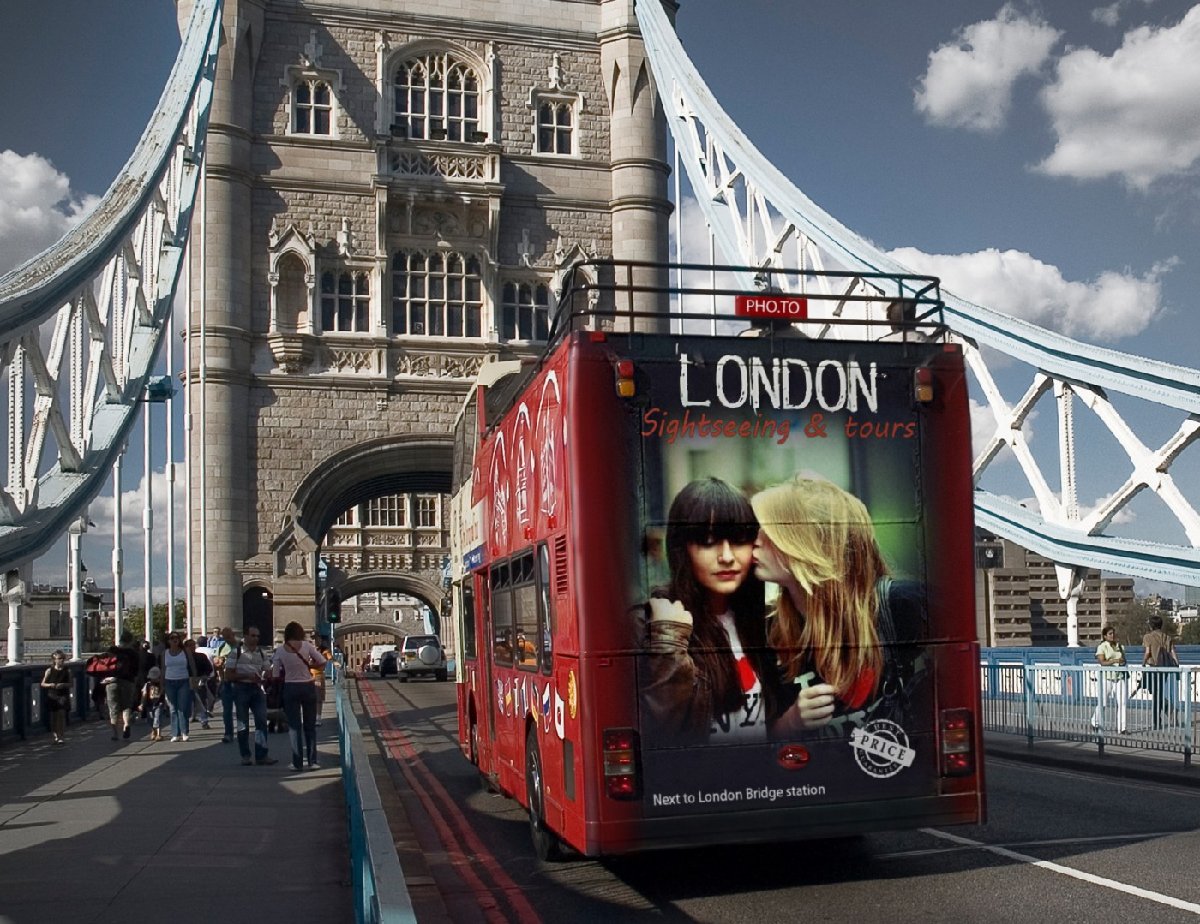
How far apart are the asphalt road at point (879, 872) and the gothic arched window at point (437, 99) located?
107 ft

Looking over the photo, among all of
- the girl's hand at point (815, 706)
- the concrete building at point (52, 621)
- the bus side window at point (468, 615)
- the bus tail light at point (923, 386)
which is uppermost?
the bus tail light at point (923, 386)

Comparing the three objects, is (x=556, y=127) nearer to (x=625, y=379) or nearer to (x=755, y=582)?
(x=625, y=379)

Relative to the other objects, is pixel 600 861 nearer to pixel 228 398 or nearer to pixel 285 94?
pixel 228 398

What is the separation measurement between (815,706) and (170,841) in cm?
493

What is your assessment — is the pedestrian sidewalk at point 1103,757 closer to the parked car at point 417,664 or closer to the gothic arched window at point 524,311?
the parked car at point 417,664

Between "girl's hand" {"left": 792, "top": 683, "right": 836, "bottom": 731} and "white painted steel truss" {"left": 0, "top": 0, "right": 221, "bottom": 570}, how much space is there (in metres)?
13.1

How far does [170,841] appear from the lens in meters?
10.4

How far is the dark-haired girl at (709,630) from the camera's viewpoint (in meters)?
8.01

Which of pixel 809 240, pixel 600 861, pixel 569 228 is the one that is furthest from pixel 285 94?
pixel 600 861

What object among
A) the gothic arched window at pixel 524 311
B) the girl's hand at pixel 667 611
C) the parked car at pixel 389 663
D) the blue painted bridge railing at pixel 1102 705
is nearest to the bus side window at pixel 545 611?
the girl's hand at pixel 667 611

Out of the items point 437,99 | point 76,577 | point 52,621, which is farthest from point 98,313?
point 52,621

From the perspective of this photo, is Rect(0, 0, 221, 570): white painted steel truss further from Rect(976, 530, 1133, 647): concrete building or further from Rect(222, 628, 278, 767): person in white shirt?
Rect(976, 530, 1133, 647): concrete building

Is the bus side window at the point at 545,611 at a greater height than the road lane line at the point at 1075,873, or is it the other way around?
the bus side window at the point at 545,611

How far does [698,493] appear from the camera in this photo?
8.15 metres
